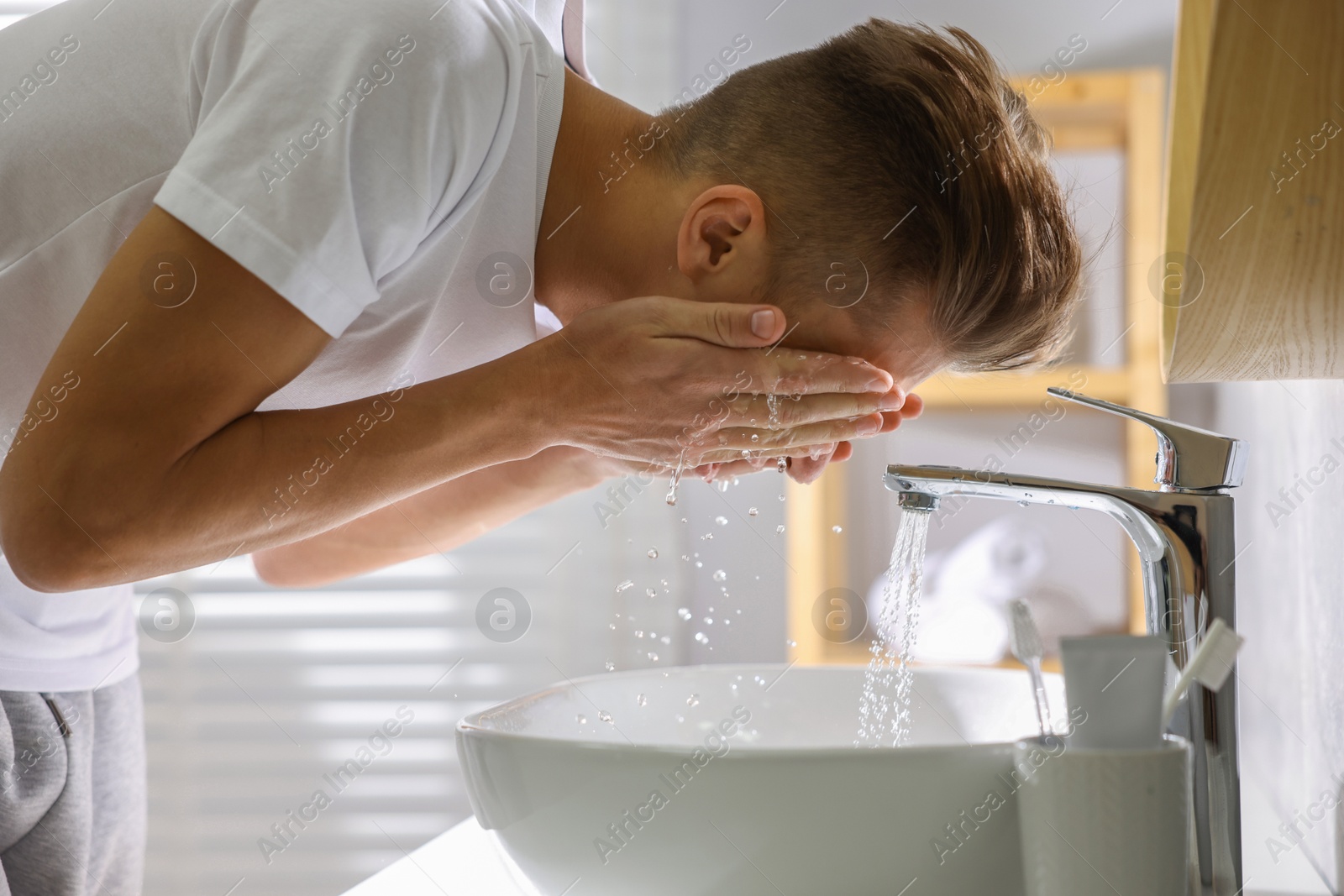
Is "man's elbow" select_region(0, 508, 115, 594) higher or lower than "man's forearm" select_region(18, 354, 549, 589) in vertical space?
lower

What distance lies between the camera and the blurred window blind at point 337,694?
160 cm

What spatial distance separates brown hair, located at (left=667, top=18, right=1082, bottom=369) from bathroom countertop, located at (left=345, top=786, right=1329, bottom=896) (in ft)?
1.15

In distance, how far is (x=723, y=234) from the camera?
63 cm

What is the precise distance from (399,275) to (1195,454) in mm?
419

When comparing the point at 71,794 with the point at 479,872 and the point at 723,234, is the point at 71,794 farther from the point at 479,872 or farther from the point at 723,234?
the point at 723,234

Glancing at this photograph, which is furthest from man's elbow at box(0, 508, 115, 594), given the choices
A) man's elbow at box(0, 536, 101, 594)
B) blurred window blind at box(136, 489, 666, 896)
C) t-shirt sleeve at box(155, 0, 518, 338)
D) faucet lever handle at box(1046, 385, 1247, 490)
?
blurred window blind at box(136, 489, 666, 896)

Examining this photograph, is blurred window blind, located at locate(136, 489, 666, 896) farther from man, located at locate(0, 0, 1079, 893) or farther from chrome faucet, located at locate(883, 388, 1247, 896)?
chrome faucet, located at locate(883, 388, 1247, 896)

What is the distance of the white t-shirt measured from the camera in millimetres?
487

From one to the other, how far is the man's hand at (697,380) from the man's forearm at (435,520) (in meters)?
0.22

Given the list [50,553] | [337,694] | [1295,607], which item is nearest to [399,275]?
[50,553]

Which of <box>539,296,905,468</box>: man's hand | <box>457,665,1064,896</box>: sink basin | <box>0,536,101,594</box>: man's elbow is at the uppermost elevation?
<box>539,296,905,468</box>: man's hand

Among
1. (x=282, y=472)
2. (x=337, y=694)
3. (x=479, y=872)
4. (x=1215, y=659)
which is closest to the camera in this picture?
(x=1215, y=659)

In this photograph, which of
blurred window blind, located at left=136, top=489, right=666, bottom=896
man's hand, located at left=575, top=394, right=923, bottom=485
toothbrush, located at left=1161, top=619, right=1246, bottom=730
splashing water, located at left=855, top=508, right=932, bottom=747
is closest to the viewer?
toothbrush, located at left=1161, top=619, right=1246, bottom=730

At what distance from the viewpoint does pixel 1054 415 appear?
4.71 ft
